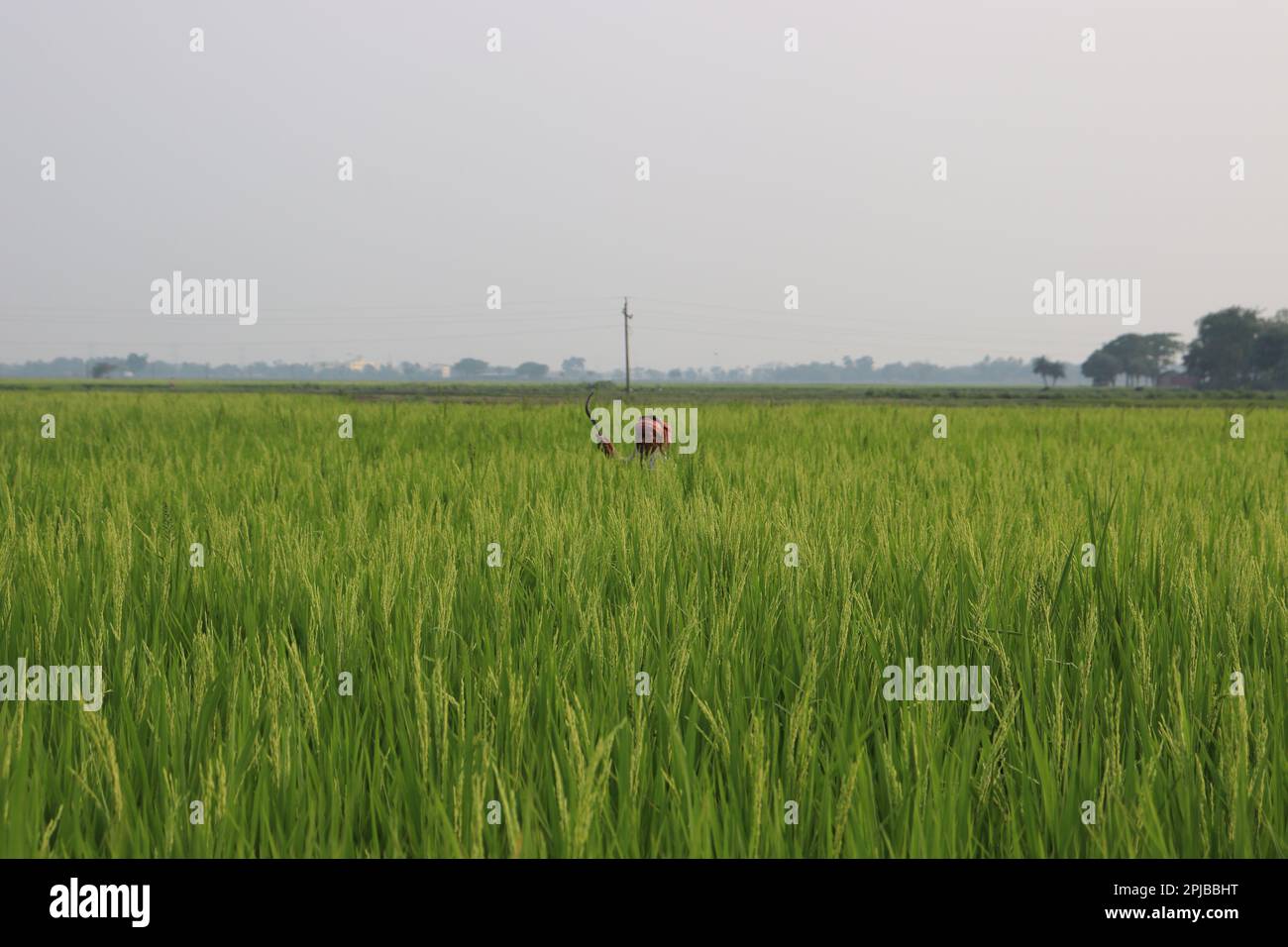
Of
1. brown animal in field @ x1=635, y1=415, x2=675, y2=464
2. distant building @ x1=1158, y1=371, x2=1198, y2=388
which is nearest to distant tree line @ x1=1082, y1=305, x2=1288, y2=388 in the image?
distant building @ x1=1158, y1=371, x2=1198, y2=388

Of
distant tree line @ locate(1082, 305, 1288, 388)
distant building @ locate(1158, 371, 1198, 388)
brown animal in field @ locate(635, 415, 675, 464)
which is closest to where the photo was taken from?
brown animal in field @ locate(635, 415, 675, 464)

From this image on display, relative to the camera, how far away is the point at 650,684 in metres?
1.81

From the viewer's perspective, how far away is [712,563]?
287cm

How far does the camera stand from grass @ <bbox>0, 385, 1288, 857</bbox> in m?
1.33

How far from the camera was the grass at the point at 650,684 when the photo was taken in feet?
4.35

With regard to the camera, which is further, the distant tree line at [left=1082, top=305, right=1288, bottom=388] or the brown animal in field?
the distant tree line at [left=1082, top=305, right=1288, bottom=388]
